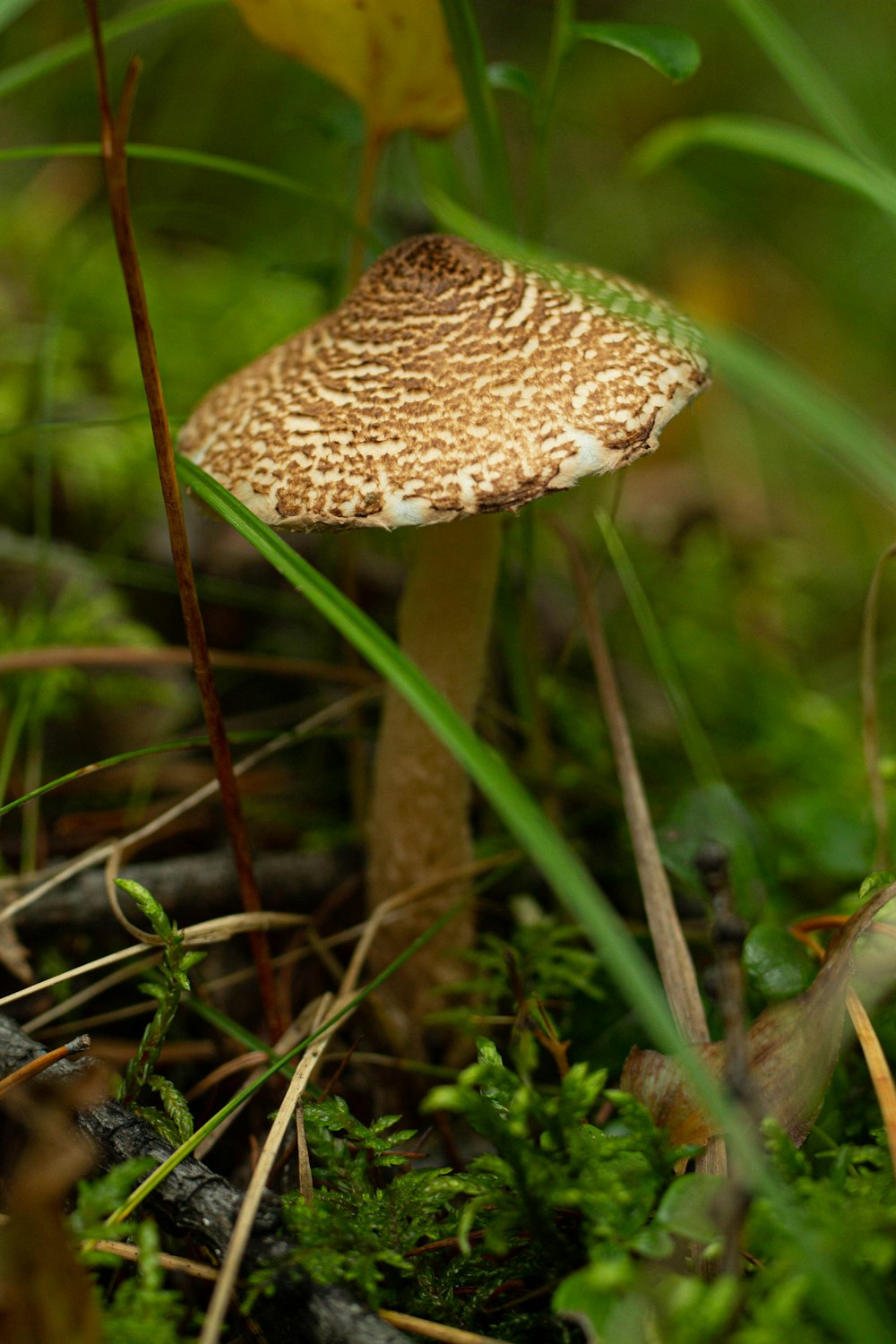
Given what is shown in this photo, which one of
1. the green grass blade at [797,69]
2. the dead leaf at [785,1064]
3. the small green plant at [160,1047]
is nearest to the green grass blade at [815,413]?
the green grass blade at [797,69]

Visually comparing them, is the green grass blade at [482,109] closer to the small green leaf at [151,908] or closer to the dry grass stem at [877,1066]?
the small green leaf at [151,908]

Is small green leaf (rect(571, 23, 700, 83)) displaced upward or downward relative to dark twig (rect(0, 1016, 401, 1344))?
upward

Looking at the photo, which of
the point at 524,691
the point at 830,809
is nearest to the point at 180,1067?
the point at 524,691

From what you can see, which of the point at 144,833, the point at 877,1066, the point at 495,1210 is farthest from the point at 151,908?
the point at 877,1066

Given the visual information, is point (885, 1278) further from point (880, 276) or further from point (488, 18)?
point (488, 18)

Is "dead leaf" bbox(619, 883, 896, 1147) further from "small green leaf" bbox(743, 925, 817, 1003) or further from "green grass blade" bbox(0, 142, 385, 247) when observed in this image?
"green grass blade" bbox(0, 142, 385, 247)

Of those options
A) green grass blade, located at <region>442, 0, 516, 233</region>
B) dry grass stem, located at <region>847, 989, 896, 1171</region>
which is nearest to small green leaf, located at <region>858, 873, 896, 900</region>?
dry grass stem, located at <region>847, 989, 896, 1171</region>
